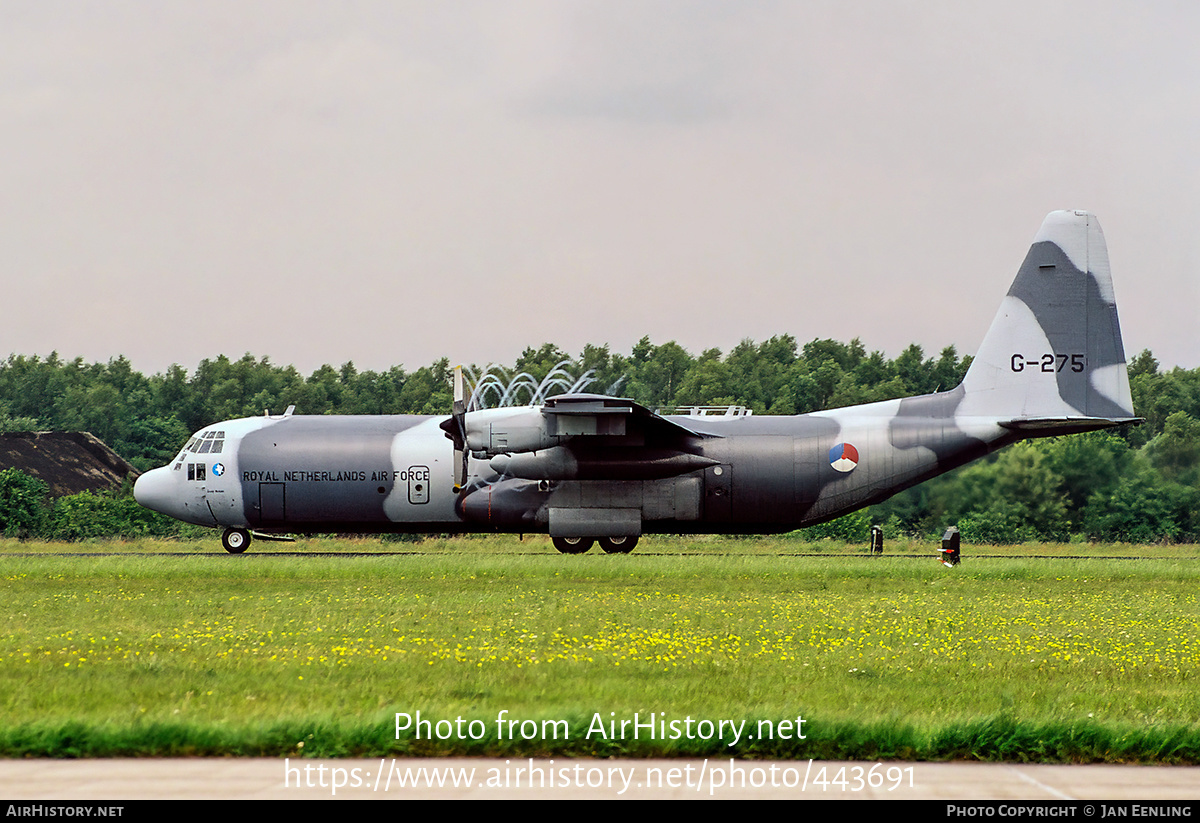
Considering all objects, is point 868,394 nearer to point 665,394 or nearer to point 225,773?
point 665,394

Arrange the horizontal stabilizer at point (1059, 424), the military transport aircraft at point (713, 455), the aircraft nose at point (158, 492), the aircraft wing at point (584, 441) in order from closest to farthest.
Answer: the aircraft wing at point (584, 441), the horizontal stabilizer at point (1059, 424), the military transport aircraft at point (713, 455), the aircraft nose at point (158, 492)

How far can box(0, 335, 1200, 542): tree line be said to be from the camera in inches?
1399

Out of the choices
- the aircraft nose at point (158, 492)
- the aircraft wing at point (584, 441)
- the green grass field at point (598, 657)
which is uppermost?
the aircraft wing at point (584, 441)

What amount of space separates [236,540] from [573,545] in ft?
32.4

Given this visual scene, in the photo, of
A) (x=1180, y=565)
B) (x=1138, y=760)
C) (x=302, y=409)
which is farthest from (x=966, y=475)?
(x=302, y=409)

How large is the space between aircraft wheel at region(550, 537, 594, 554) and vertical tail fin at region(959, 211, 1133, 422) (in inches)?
426

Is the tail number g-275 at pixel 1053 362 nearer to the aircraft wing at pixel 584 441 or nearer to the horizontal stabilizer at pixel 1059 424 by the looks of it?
the horizontal stabilizer at pixel 1059 424

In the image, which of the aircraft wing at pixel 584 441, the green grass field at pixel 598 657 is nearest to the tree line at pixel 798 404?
the aircraft wing at pixel 584 441

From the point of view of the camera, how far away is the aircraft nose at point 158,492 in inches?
1384

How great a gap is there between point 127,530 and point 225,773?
131 feet

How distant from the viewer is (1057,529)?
35.8 metres

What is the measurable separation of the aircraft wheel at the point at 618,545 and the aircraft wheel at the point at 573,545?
0.47 m

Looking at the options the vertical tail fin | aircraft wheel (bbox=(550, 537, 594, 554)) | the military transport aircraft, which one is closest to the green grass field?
the military transport aircraft

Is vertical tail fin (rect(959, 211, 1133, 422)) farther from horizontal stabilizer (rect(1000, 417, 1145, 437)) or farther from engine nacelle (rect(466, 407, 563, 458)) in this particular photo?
engine nacelle (rect(466, 407, 563, 458))
